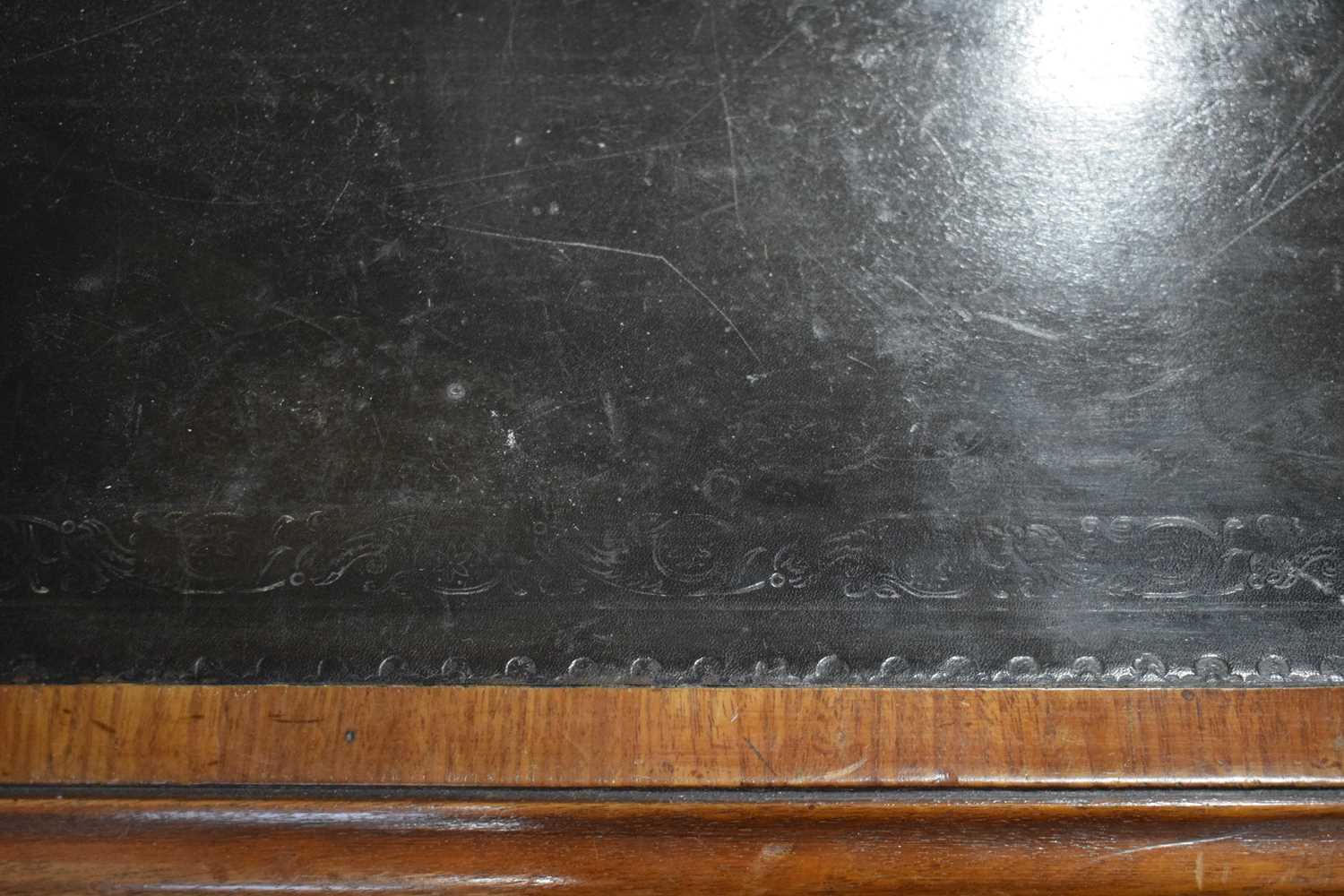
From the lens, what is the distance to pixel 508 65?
142cm

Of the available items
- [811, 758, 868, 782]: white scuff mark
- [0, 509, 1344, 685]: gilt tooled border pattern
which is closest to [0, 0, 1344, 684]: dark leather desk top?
[0, 509, 1344, 685]: gilt tooled border pattern

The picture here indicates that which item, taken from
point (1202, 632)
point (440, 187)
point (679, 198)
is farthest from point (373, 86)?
point (1202, 632)

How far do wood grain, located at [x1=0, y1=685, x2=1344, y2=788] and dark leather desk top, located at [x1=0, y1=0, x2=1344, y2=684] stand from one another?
4cm

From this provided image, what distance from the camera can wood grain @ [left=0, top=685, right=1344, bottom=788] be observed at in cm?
120

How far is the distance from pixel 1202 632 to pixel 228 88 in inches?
57.9

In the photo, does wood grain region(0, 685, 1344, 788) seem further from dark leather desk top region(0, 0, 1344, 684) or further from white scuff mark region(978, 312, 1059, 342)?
white scuff mark region(978, 312, 1059, 342)

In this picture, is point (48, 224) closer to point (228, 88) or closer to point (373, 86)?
point (228, 88)

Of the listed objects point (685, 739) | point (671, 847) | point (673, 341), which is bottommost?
point (671, 847)

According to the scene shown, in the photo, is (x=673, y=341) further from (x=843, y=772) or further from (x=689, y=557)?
(x=843, y=772)

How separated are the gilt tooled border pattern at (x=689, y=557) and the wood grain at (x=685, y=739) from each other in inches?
5.0

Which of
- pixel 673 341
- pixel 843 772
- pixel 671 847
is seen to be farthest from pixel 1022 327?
pixel 671 847

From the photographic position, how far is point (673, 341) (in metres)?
1.32

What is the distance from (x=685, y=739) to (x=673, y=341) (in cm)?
50

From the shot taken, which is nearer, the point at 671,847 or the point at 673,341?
the point at 671,847
